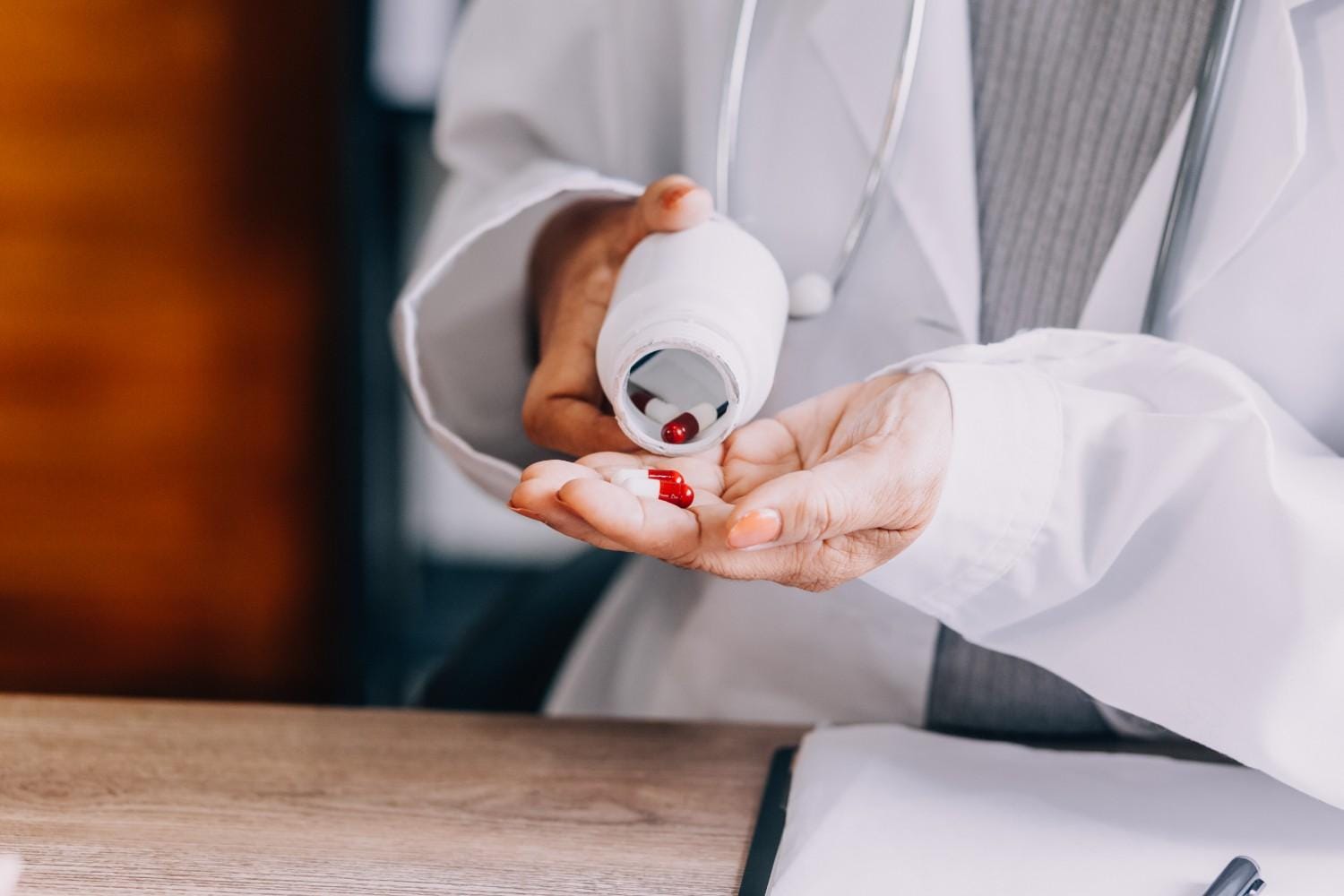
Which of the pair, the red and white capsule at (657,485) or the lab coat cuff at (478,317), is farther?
the lab coat cuff at (478,317)

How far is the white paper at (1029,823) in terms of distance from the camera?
406 millimetres

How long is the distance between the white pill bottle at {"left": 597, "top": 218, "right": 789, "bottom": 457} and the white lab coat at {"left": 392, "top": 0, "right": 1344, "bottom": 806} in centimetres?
8

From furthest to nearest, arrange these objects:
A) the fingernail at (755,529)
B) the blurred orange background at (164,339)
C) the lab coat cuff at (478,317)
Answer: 1. the blurred orange background at (164,339)
2. the lab coat cuff at (478,317)
3. the fingernail at (755,529)

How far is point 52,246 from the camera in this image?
115 cm

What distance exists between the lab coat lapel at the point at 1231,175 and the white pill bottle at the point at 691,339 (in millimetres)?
210

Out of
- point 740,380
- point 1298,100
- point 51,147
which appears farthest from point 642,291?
point 51,147

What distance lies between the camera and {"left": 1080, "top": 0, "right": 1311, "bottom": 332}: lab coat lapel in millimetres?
488

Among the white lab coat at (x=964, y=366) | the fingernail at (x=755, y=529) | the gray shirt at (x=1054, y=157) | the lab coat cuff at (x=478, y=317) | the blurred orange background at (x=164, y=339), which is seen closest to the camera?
the fingernail at (x=755, y=529)

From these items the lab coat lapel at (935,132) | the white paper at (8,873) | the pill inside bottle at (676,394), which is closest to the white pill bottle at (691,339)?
the pill inside bottle at (676,394)

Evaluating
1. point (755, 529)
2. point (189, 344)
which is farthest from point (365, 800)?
point (189, 344)

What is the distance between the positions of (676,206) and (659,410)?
3.9 inches

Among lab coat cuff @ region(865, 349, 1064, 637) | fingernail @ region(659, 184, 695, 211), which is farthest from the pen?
fingernail @ region(659, 184, 695, 211)

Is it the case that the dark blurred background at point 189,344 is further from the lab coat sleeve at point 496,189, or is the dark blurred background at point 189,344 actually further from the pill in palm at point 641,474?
the pill in palm at point 641,474

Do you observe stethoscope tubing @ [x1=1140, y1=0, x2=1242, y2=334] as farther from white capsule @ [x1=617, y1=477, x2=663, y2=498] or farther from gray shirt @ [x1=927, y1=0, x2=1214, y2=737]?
white capsule @ [x1=617, y1=477, x2=663, y2=498]
